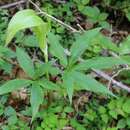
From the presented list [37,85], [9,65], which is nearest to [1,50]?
[9,65]

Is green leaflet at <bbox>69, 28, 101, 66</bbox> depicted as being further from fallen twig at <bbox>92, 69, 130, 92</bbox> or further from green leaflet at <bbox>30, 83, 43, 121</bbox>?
fallen twig at <bbox>92, 69, 130, 92</bbox>

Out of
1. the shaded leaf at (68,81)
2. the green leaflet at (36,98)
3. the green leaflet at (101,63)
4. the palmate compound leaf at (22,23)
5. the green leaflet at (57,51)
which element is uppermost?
the palmate compound leaf at (22,23)

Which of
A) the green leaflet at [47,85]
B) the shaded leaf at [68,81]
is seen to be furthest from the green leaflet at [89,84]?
the green leaflet at [47,85]

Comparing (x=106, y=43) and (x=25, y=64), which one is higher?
(x=25, y=64)

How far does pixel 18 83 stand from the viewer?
2102 mm

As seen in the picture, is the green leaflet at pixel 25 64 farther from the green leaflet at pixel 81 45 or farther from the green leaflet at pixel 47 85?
the green leaflet at pixel 81 45

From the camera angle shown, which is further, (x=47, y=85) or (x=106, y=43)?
(x=106, y=43)

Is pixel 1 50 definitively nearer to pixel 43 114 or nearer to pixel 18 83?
pixel 18 83

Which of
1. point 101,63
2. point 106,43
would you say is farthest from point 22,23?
point 106,43

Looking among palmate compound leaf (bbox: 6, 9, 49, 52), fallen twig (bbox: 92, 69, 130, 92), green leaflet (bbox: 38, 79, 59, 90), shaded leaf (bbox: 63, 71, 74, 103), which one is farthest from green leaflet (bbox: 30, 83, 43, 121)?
fallen twig (bbox: 92, 69, 130, 92)

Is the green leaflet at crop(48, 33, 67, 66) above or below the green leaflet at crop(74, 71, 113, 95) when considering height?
above

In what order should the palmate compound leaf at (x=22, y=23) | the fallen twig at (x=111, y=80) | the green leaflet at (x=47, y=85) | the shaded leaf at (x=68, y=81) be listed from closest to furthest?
1. the palmate compound leaf at (x=22, y=23)
2. the shaded leaf at (x=68, y=81)
3. the green leaflet at (x=47, y=85)
4. the fallen twig at (x=111, y=80)

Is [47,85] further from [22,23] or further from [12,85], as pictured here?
[22,23]

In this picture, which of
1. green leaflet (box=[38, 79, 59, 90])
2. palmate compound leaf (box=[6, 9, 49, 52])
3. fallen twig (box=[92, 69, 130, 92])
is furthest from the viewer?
fallen twig (box=[92, 69, 130, 92])
